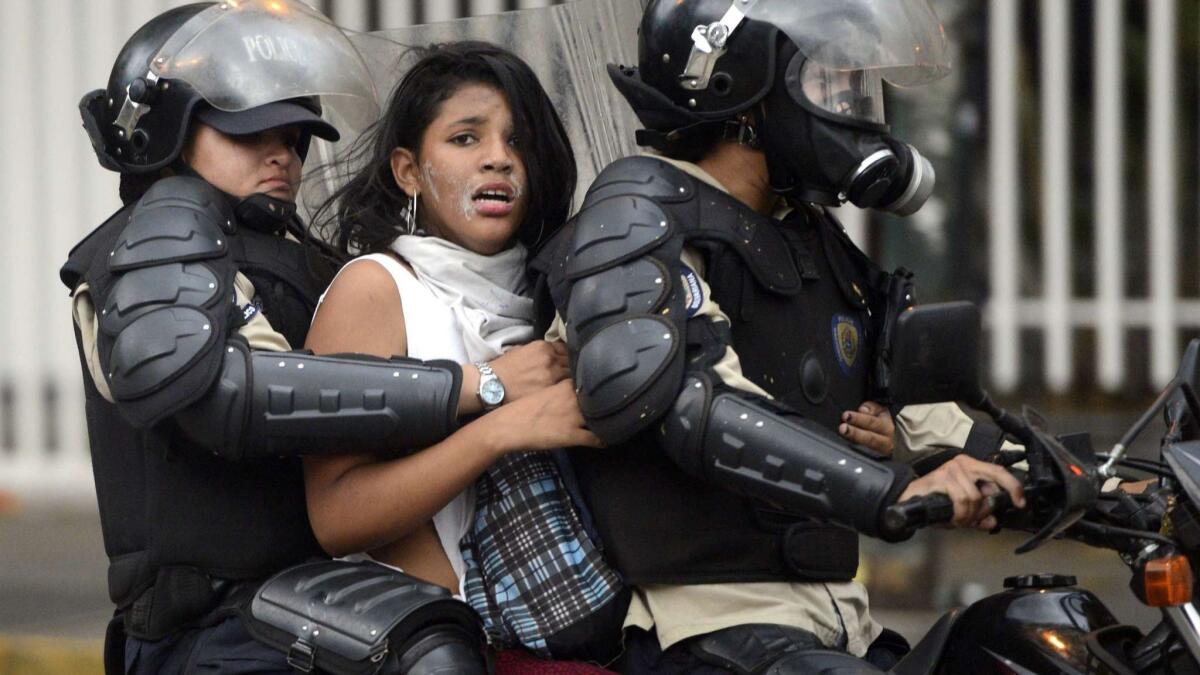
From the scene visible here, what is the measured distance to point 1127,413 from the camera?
8.12 meters

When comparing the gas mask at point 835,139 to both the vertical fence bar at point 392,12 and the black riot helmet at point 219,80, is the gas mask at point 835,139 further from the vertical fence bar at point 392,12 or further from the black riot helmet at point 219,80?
the vertical fence bar at point 392,12

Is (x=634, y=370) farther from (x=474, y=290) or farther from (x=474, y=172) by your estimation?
(x=474, y=172)

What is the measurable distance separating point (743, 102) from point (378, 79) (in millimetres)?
966

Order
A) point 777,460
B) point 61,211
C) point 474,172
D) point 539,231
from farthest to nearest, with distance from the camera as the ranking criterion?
point 61,211 < point 539,231 < point 474,172 < point 777,460

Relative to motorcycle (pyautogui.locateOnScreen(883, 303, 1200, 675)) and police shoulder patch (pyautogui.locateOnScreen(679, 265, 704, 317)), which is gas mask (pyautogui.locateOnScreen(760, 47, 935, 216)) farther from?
motorcycle (pyautogui.locateOnScreen(883, 303, 1200, 675))

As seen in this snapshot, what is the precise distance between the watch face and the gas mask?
61cm

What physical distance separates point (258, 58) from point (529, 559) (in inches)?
41.8

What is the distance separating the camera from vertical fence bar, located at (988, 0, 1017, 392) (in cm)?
789

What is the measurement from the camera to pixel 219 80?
358 centimetres

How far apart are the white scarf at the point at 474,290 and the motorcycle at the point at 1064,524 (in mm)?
966

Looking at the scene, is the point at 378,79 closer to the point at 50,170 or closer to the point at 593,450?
the point at 593,450

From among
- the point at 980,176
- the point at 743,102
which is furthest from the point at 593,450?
the point at 980,176

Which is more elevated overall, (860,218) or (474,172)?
(474,172)

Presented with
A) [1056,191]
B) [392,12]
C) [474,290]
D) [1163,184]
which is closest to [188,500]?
[474,290]
